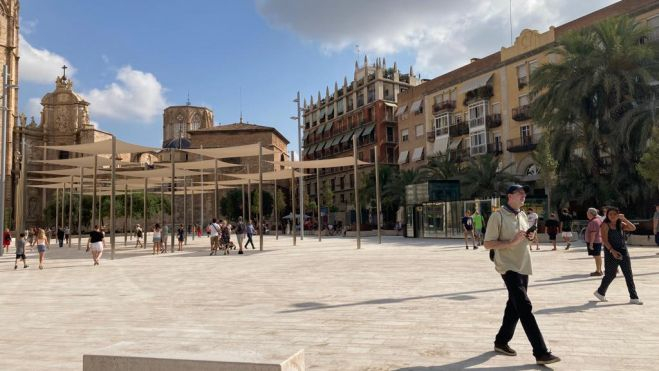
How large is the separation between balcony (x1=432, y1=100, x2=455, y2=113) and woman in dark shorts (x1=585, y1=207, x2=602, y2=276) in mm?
35233

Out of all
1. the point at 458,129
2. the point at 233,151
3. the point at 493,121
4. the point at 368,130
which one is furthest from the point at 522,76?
the point at 233,151

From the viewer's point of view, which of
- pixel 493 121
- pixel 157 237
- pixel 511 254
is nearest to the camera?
pixel 511 254

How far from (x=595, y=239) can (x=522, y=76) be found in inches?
1204

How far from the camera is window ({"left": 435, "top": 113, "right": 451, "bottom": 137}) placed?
45.6 m

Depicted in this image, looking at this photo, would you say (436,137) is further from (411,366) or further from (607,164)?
(411,366)

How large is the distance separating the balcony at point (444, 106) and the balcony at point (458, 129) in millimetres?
1430

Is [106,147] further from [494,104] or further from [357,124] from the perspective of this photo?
[357,124]

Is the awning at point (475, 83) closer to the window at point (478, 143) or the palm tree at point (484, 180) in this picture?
the window at point (478, 143)

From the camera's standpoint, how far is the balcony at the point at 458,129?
4356 cm

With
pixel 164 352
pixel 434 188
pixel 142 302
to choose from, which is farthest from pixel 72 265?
pixel 434 188

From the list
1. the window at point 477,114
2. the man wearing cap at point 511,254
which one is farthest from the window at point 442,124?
the man wearing cap at point 511,254

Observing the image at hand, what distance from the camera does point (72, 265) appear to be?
17.1 m

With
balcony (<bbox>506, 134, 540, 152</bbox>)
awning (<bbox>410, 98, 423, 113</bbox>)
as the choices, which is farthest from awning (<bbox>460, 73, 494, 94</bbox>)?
awning (<bbox>410, 98, 423, 113</bbox>)

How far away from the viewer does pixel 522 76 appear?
38.5 m
